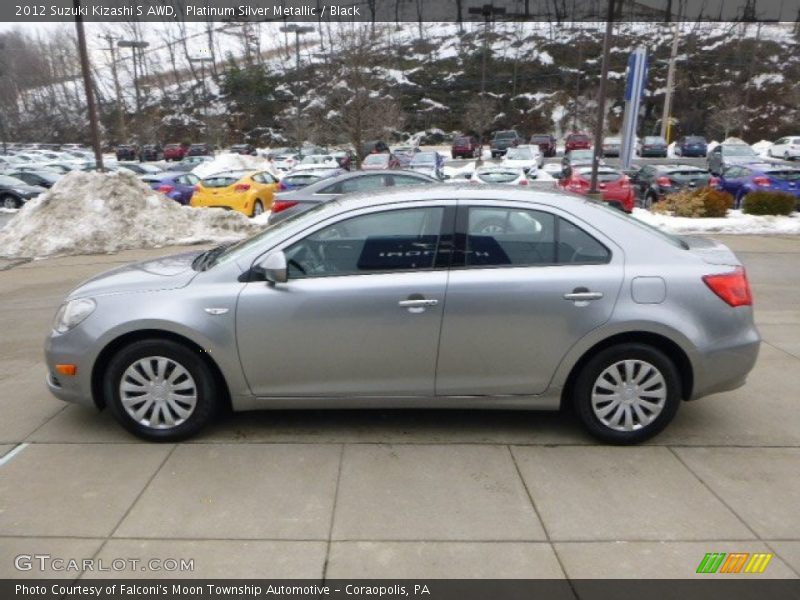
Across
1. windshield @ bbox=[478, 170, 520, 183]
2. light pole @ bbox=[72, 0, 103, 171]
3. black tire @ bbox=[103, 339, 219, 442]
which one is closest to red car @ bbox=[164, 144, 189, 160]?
light pole @ bbox=[72, 0, 103, 171]

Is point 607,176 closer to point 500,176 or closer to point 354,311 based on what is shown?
point 500,176

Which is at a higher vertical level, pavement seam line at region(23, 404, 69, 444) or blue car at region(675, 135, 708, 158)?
pavement seam line at region(23, 404, 69, 444)

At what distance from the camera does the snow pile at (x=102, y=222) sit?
11.1 m

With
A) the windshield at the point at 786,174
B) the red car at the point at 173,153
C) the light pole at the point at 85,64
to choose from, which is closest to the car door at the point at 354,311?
the light pole at the point at 85,64

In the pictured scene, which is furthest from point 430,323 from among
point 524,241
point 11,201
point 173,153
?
point 173,153

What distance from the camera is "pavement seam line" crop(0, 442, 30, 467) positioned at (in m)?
3.50

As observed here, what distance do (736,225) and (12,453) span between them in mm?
13431

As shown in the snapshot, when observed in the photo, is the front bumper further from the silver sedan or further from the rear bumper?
the rear bumper

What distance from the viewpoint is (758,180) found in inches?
617

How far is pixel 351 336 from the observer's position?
348cm

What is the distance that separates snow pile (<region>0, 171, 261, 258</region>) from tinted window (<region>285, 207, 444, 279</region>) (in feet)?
28.5

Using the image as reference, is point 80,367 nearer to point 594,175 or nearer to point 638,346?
point 638,346

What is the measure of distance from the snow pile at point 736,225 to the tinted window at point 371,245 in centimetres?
984

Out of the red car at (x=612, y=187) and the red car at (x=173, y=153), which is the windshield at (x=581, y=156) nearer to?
the red car at (x=612, y=187)
